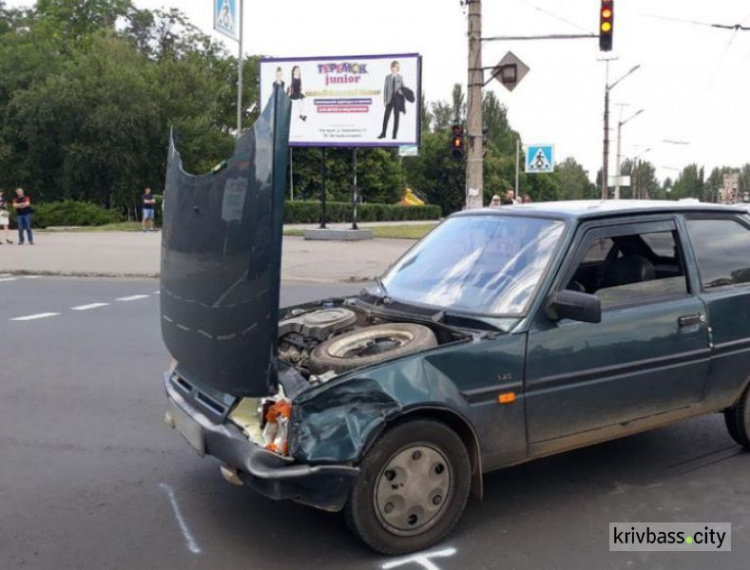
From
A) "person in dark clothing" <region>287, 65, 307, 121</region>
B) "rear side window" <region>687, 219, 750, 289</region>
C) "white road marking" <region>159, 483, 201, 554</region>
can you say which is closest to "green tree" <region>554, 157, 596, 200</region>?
"person in dark clothing" <region>287, 65, 307, 121</region>

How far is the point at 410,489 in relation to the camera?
3.58 meters

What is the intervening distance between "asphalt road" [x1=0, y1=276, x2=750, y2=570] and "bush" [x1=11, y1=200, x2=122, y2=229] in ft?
99.1

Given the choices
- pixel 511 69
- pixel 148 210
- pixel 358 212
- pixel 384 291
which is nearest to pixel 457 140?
pixel 511 69

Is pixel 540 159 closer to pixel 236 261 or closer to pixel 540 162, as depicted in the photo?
pixel 540 162

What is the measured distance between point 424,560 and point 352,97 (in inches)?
909

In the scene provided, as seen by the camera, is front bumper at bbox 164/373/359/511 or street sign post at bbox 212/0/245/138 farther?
street sign post at bbox 212/0/245/138

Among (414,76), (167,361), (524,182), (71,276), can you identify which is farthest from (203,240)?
(524,182)

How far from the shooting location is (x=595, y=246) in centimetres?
451

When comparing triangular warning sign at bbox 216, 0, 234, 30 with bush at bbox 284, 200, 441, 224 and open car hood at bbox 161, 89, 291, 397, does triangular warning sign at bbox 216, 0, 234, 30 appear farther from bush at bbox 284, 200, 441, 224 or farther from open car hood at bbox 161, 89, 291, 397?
open car hood at bbox 161, 89, 291, 397

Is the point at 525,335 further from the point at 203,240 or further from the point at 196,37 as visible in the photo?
the point at 196,37

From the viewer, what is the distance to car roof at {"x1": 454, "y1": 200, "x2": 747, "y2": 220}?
443cm

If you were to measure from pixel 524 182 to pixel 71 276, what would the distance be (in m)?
87.5

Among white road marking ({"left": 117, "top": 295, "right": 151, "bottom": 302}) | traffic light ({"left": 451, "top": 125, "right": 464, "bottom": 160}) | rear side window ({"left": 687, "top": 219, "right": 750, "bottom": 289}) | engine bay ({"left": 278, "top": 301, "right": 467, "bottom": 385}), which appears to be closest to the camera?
engine bay ({"left": 278, "top": 301, "right": 467, "bottom": 385})

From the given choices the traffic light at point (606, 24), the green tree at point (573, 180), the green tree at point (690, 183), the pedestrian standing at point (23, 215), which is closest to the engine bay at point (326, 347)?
the traffic light at point (606, 24)
